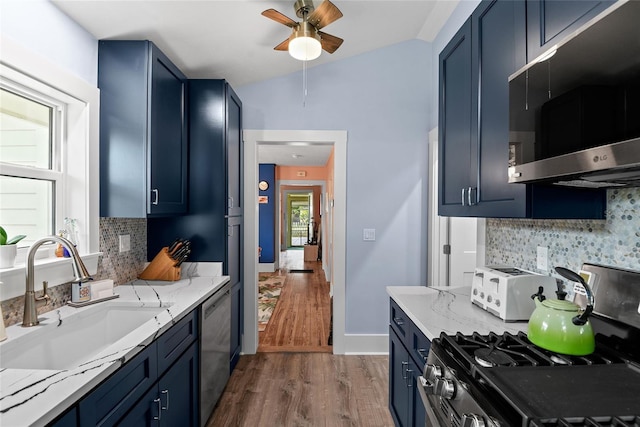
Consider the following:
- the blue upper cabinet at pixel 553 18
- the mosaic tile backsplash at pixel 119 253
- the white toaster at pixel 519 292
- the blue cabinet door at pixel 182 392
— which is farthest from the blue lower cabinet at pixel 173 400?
the blue upper cabinet at pixel 553 18

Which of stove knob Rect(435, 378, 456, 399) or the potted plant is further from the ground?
the potted plant

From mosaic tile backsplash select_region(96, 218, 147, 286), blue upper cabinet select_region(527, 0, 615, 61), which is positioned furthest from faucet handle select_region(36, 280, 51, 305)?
blue upper cabinet select_region(527, 0, 615, 61)

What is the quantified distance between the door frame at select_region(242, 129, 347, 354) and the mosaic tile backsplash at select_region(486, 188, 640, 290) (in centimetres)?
149

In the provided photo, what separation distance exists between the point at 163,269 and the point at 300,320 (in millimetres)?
2175

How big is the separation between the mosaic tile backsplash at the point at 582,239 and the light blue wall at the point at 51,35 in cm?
249

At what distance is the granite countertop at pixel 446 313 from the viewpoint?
1.39 meters

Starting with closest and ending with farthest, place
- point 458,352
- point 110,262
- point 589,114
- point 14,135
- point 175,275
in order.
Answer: point 589,114, point 458,352, point 14,135, point 110,262, point 175,275

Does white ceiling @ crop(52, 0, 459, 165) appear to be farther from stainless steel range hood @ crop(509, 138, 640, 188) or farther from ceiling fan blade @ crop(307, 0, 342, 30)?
stainless steel range hood @ crop(509, 138, 640, 188)

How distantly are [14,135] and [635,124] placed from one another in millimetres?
2330

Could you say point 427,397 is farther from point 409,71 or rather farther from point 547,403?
point 409,71

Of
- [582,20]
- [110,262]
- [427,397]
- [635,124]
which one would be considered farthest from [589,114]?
[110,262]

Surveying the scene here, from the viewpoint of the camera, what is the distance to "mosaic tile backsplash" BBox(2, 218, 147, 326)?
5.37 feet

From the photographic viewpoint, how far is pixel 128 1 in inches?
67.1

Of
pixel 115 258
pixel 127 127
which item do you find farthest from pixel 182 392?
pixel 127 127
